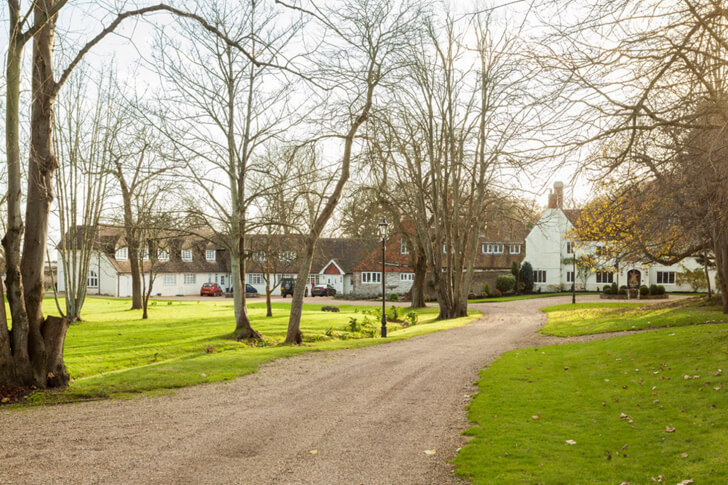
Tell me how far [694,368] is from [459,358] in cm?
609

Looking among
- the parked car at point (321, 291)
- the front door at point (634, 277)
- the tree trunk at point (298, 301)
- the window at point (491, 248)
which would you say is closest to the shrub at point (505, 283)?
the window at point (491, 248)

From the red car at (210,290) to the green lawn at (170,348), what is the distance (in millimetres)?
28049

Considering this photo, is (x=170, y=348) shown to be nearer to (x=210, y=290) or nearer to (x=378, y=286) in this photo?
(x=378, y=286)

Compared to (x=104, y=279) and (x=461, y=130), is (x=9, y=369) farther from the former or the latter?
(x=104, y=279)

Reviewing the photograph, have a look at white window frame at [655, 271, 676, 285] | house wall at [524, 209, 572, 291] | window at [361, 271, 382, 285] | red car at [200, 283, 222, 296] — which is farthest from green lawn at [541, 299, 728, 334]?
red car at [200, 283, 222, 296]

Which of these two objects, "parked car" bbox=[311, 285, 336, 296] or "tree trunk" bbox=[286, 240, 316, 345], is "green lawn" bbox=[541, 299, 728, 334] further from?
"parked car" bbox=[311, 285, 336, 296]

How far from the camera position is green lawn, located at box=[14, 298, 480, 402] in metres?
12.2

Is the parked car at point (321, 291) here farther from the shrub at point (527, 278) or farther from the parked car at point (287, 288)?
the shrub at point (527, 278)

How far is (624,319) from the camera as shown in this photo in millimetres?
25844

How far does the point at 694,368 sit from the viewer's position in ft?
38.0

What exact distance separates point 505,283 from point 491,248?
7.72 metres

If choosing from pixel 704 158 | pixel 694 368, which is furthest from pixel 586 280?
pixel 704 158

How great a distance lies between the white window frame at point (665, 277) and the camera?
52.6 meters

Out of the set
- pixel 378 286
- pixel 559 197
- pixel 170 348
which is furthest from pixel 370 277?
pixel 170 348
